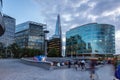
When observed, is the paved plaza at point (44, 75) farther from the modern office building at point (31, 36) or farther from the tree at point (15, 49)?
the modern office building at point (31, 36)

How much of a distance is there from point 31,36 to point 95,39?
46.7 meters

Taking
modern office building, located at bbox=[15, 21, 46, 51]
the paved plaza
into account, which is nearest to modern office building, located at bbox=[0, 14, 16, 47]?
modern office building, located at bbox=[15, 21, 46, 51]

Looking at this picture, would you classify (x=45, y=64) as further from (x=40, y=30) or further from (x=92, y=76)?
(x=40, y=30)

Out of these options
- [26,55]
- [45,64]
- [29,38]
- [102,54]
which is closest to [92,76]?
[45,64]

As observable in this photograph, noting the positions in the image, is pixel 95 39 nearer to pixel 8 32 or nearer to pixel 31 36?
pixel 31 36

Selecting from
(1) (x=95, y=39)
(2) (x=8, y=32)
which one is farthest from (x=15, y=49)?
(1) (x=95, y=39)

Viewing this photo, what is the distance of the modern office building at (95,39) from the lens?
131m

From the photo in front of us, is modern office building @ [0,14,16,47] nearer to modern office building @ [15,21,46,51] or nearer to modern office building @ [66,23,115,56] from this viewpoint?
modern office building @ [15,21,46,51]

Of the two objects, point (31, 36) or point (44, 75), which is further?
point (31, 36)

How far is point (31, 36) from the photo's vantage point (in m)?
154

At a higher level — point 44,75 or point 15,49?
point 15,49

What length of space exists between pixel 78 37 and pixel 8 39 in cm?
4705

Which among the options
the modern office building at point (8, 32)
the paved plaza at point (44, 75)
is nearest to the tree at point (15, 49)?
the modern office building at point (8, 32)

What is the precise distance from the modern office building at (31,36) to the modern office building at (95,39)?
2891 centimetres
